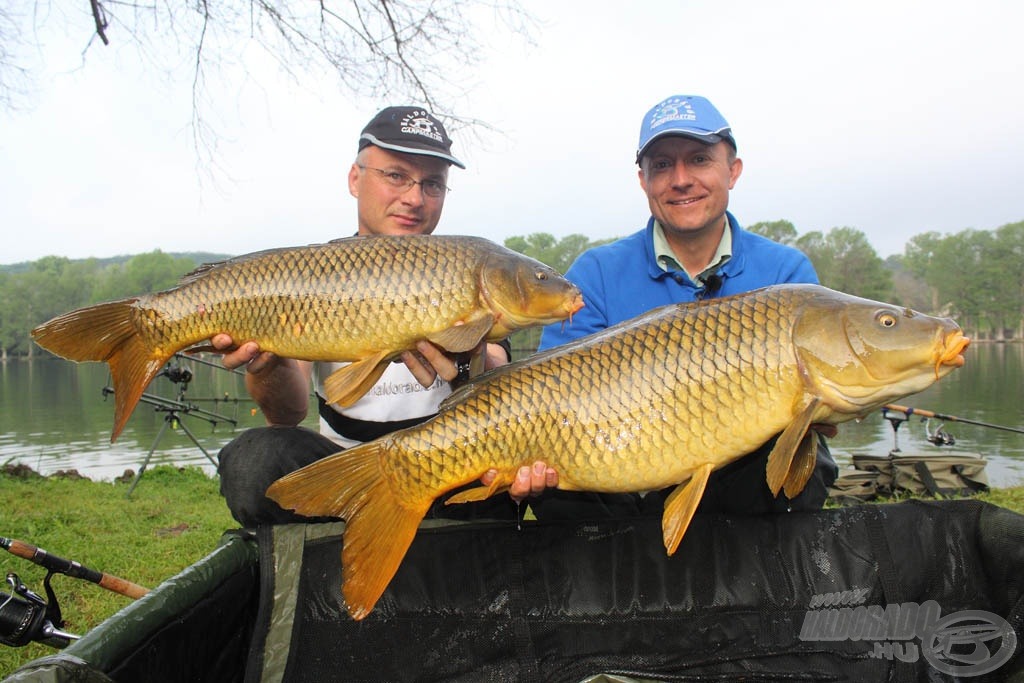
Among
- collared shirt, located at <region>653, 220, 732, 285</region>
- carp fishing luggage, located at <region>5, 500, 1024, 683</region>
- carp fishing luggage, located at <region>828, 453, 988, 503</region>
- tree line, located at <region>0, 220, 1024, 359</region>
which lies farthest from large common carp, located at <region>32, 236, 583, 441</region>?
tree line, located at <region>0, 220, 1024, 359</region>

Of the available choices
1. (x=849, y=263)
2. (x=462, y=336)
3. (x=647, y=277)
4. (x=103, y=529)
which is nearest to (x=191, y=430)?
(x=103, y=529)

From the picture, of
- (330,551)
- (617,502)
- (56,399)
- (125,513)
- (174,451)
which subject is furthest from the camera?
(56,399)

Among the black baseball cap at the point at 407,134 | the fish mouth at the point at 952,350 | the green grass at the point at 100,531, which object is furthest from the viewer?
the green grass at the point at 100,531

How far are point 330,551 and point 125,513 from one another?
10.3ft

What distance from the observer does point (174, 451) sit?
8.75 metres

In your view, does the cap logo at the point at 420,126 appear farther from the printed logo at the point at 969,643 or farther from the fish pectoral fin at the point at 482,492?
the printed logo at the point at 969,643

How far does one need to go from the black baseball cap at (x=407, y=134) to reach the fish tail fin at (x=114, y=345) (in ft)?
2.68

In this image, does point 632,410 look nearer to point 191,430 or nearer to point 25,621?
point 25,621

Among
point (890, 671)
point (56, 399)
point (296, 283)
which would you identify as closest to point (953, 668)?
point (890, 671)

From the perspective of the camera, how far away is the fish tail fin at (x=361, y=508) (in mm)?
1213

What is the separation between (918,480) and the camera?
12.4 feet

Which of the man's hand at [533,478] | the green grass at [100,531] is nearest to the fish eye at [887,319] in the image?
the man's hand at [533,478]

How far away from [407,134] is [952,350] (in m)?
1.42

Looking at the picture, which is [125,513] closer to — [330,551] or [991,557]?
[330,551]
